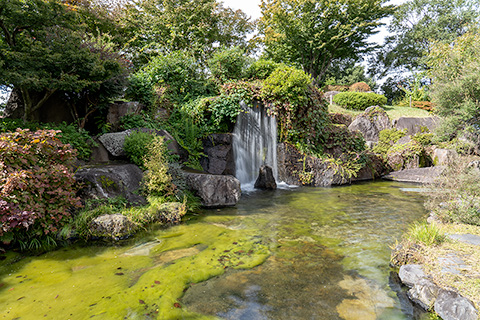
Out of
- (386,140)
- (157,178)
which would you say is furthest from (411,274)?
(386,140)

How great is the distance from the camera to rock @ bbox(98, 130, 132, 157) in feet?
24.3

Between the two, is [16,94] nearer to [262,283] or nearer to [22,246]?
[22,246]

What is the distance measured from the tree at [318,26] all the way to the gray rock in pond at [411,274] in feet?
67.3

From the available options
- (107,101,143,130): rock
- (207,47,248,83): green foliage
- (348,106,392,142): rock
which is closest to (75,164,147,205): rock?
(107,101,143,130): rock

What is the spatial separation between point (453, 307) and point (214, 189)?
547 cm

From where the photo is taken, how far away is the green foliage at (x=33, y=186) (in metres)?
4.09

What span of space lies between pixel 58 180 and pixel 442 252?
6.13 metres

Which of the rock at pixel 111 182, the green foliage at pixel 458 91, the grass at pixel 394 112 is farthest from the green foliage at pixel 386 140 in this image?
the rock at pixel 111 182

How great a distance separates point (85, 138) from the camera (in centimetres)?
756

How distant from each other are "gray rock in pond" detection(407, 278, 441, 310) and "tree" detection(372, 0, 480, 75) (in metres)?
35.0

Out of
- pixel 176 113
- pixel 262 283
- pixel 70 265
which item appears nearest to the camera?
pixel 262 283

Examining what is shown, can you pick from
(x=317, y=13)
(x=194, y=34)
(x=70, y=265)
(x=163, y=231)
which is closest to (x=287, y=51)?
(x=317, y=13)

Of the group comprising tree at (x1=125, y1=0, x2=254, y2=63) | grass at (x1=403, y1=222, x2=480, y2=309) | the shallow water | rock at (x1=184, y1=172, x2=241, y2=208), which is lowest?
the shallow water

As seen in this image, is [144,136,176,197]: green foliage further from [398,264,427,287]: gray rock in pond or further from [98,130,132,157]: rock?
[398,264,427,287]: gray rock in pond
